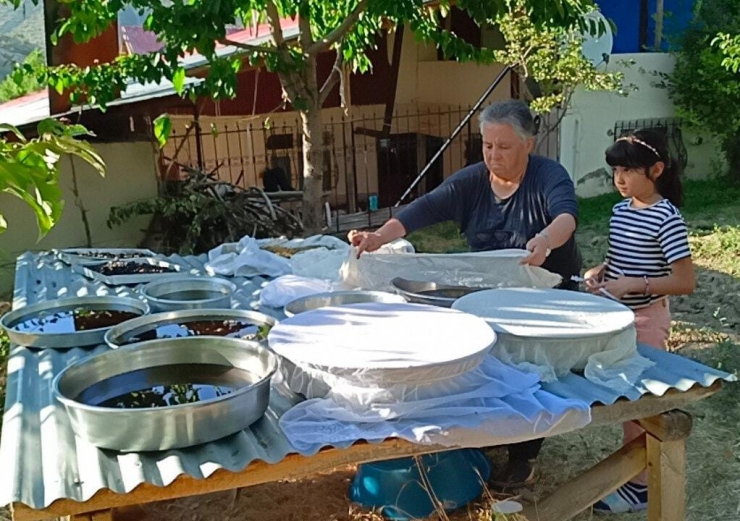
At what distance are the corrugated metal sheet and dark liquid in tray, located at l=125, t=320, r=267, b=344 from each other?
20 centimetres

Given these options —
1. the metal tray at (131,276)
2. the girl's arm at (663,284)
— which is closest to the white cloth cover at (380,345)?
the girl's arm at (663,284)

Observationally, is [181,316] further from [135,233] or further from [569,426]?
[135,233]

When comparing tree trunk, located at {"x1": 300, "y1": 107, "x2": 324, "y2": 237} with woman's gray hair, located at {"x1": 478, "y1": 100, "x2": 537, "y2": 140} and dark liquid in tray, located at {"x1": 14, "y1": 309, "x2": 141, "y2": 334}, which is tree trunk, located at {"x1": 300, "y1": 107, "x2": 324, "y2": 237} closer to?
woman's gray hair, located at {"x1": 478, "y1": 100, "x2": 537, "y2": 140}

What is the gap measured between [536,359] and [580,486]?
0.57 m

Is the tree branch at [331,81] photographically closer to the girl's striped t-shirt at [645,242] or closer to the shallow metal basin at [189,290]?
the shallow metal basin at [189,290]

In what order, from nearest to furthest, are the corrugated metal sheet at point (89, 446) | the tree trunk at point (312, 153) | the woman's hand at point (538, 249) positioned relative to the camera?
the corrugated metal sheet at point (89, 446)
the woman's hand at point (538, 249)
the tree trunk at point (312, 153)

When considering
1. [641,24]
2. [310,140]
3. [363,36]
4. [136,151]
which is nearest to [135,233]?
[136,151]

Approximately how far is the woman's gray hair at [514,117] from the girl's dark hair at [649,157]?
32cm

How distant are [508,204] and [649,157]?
58 centimetres

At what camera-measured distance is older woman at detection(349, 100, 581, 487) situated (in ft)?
9.42

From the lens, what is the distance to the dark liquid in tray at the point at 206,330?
2.19 metres

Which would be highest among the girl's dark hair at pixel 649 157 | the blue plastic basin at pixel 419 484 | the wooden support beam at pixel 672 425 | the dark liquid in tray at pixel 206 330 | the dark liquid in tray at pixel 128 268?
the girl's dark hair at pixel 649 157

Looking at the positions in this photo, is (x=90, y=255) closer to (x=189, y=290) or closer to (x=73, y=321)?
(x=189, y=290)

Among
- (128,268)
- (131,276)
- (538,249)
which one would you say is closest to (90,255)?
(128,268)
